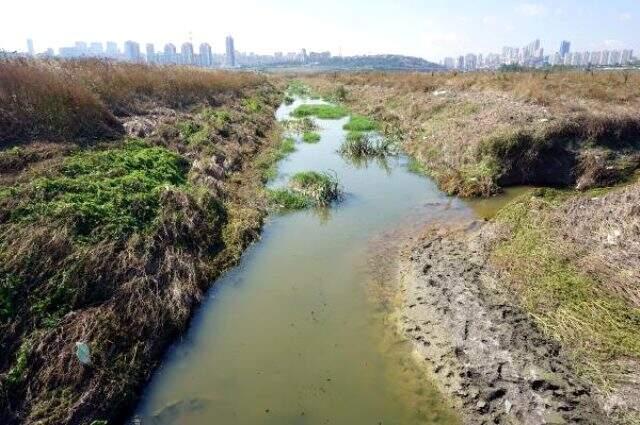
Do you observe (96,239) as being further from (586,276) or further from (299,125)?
(299,125)

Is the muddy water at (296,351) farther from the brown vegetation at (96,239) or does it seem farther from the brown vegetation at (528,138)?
the brown vegetation at (528,138)

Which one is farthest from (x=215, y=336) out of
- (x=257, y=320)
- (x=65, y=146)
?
(x=65, y=146)

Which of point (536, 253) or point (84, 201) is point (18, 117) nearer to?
point (84, 201)

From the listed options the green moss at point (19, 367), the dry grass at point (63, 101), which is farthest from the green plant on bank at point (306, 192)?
the green moss at point (19, 367)

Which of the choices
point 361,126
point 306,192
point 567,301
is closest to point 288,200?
point 306,192

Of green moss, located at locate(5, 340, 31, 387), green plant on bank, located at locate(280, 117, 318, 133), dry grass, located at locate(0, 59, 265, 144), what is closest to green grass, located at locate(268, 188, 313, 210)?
dry grass, located at locate(0, 59, 265, 144)

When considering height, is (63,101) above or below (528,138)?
above
